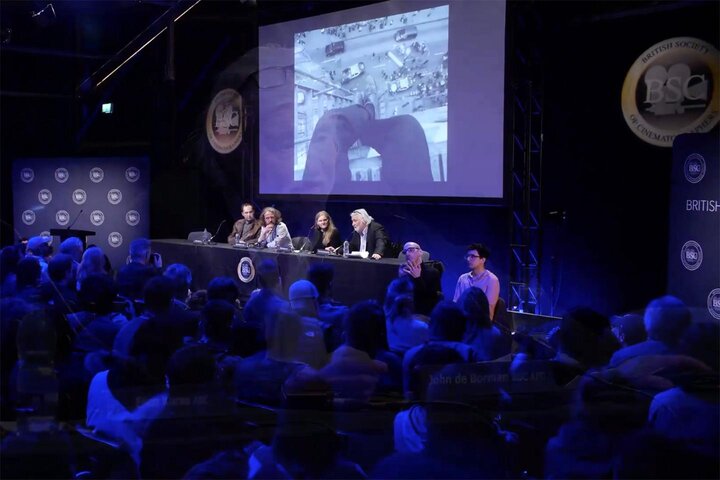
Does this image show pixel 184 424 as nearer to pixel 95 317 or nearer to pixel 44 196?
pixel 95 317

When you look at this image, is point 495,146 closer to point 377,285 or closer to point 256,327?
point 377,285

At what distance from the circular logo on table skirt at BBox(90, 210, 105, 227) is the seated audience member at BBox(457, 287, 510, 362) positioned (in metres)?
5.76

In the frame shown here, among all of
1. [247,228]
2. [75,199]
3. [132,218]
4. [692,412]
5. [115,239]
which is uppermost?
[75,199]

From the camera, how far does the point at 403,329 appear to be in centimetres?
318

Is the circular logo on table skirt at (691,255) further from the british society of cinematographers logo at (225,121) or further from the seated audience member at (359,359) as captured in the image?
the british society of cinematographers logo at (225,121)

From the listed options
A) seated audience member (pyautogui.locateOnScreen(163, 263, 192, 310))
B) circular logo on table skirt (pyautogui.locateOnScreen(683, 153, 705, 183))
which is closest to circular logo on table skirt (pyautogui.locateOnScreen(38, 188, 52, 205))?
seated audience member (pyautogui.locateOnScreen(163, 263, 192, 310))

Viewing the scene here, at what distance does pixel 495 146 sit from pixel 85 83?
4.83m

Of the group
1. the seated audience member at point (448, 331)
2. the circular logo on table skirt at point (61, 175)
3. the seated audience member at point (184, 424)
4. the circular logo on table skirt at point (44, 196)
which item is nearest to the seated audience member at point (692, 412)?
the seated audience member at point (448, 331)

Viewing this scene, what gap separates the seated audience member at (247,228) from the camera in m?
8.87

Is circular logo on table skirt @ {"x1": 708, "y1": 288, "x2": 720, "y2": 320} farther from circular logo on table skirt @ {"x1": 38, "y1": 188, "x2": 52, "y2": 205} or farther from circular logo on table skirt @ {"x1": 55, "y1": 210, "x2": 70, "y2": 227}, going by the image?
circular logo on table skirt @ {"x1": 38, "y1": 188, "x2": 52, "y2": 205}

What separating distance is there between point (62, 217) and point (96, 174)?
0.89 m

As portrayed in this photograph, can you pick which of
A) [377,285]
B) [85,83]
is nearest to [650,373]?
[377,285]

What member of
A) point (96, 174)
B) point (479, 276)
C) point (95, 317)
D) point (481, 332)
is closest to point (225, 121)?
point (96, 174)

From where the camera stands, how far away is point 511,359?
9.80ft
